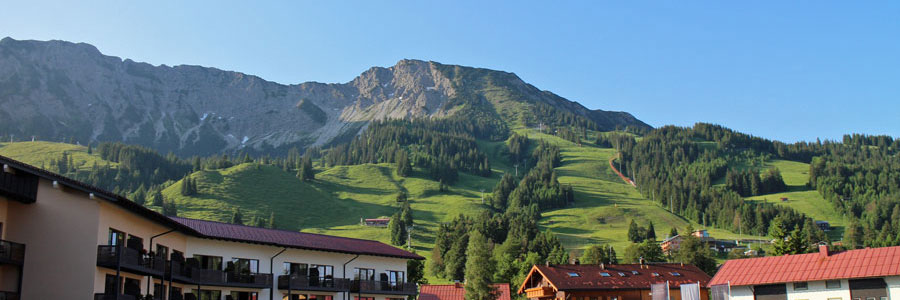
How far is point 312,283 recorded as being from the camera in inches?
2213

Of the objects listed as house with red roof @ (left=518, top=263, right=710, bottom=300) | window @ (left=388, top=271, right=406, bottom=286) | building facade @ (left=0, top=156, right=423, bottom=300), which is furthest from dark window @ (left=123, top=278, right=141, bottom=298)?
house with red roof @ (left=518, top=263, right=710, bottom=300)

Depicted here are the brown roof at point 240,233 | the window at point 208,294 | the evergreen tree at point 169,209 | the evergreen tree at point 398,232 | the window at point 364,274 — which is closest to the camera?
the brown roof at point 240,233

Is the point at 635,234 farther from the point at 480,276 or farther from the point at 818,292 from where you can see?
the point at 818,292

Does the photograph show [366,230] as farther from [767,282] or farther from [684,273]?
[767,282]

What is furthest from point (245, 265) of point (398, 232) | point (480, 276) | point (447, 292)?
point (398, 232)

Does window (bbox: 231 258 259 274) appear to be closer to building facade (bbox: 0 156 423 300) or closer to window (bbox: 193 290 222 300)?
building facade (bbox: 0 156 423 300)

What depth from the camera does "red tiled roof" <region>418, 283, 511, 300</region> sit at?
264ft

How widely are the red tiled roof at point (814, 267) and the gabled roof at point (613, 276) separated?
1009cm

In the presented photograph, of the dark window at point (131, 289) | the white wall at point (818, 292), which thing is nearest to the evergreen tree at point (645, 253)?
the white wall at point (818, 292)

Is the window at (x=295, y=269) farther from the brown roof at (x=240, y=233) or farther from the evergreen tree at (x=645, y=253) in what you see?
the evergreen tree at (x=645, y=253)

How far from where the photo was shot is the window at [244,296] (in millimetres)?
51812

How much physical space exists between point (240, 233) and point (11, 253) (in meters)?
20.8

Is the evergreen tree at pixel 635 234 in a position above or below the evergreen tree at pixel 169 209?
below

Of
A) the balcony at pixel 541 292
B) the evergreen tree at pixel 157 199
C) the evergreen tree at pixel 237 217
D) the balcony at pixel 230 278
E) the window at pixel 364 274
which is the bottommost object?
the balcony at pixel 541 292
